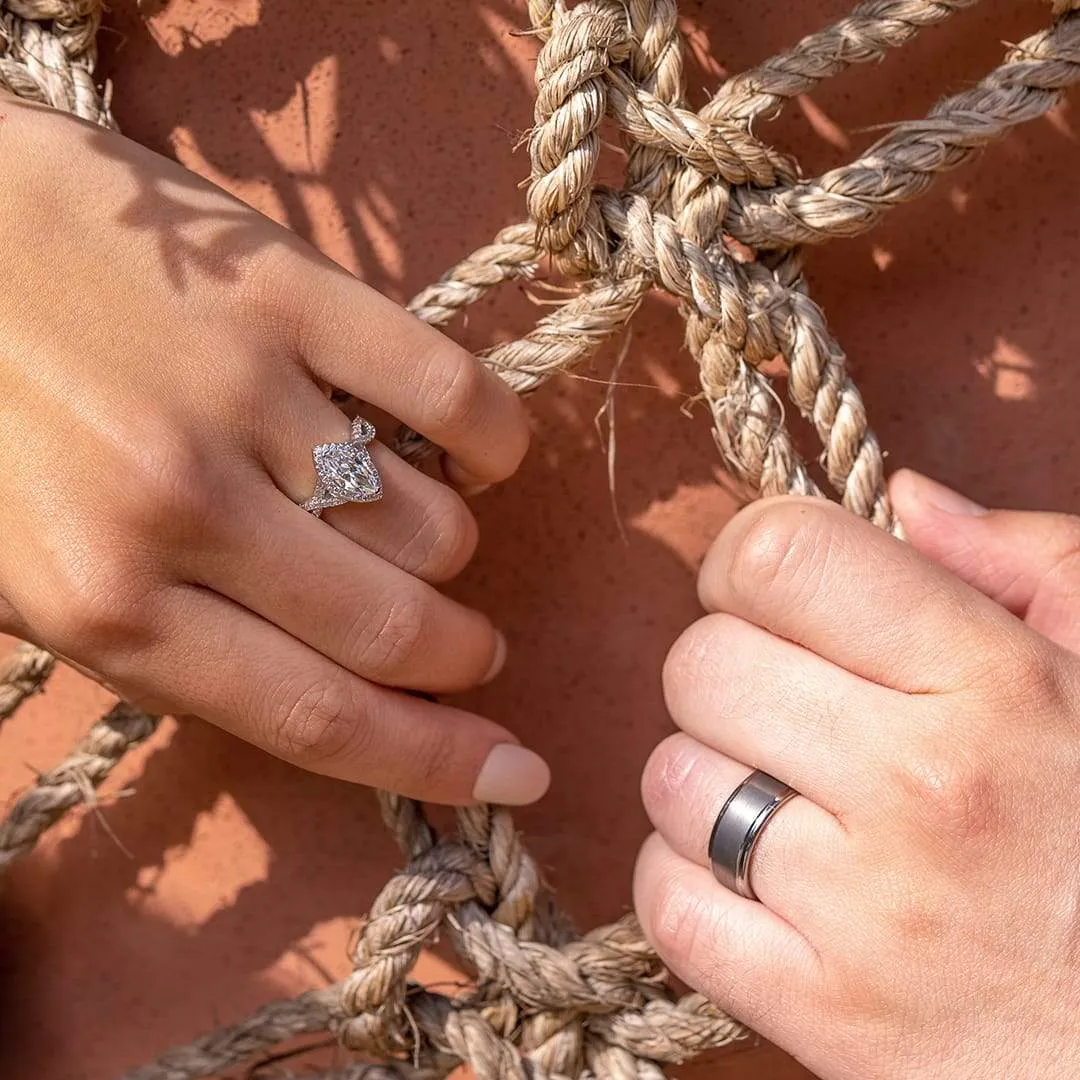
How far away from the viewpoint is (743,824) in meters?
0.75

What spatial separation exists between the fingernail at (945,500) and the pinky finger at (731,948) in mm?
327

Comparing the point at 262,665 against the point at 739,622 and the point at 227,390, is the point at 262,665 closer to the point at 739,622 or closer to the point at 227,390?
the point at 227,390

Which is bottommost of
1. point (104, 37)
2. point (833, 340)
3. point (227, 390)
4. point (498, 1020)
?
point (498, 1020)

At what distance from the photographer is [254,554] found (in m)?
0.75

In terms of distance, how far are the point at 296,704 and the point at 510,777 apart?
0.18 m

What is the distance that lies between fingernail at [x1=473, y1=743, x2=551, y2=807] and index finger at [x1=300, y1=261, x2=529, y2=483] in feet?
0.79

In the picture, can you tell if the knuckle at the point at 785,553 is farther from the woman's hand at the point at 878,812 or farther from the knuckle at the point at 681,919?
the knuckle at the point at 681,919

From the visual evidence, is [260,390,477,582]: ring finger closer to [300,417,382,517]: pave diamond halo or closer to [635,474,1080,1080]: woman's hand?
Result: [300,417,382,517]: pave diamond halo

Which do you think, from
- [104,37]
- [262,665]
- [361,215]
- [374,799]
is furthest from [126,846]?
[104,37]

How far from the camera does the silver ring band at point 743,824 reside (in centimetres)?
75

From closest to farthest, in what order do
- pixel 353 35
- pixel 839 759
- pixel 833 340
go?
1. pixel 839 759
2. pixel 833 340
3. pixel 353 35

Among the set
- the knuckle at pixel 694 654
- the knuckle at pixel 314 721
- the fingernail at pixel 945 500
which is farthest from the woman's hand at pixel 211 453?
the fingernail at pixel 945 500

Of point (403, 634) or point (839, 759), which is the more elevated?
point (403, 634)

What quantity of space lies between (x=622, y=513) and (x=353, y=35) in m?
0.46
